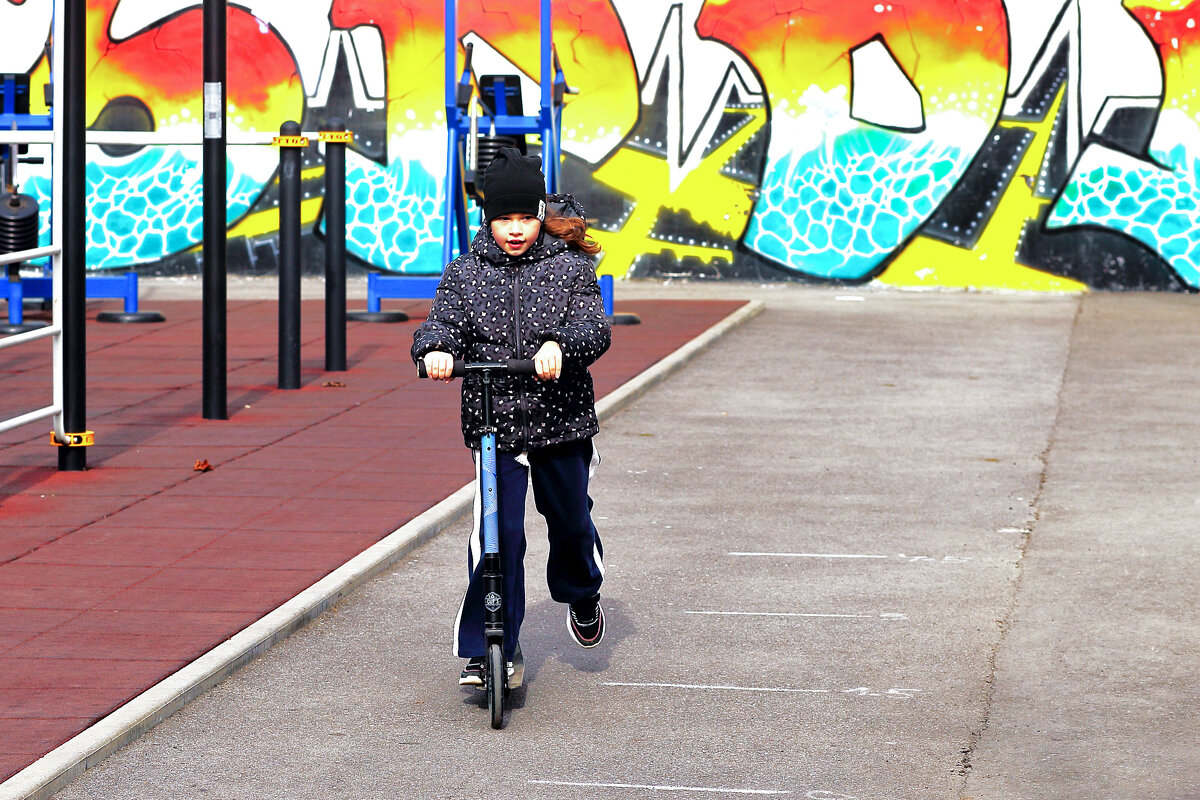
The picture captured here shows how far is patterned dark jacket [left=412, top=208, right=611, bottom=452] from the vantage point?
523cm

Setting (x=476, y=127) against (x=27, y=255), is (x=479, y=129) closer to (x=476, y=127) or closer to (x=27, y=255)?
(x=476, y=127)

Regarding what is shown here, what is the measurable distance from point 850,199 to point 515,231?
599 inches

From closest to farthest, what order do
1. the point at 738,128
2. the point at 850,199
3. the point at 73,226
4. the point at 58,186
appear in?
the point at 58,186
the point at 73,226
the point at 850,199
the point at 738,128

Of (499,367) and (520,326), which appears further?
(520,326)

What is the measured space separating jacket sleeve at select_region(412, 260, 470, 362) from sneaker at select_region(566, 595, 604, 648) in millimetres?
905

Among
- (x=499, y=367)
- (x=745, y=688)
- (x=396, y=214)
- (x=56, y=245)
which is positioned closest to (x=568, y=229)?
(x=499, y=367)

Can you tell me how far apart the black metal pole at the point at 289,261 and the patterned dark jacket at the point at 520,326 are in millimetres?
6556

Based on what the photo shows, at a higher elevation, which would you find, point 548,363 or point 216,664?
point 548,363

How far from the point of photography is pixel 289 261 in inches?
463

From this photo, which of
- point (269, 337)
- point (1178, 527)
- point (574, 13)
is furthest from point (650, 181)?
point (1178, 527)

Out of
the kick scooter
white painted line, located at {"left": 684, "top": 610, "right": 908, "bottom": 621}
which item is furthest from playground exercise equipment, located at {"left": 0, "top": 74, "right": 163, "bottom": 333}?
the kick scooter

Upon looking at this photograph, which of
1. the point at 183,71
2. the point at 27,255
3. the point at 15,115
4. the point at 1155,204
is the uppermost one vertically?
the point at 183,71

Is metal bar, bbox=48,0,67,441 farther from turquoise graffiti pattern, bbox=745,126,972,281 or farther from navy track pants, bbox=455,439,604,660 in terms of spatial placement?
turquoise graffiti pattern, bbox=745,126,972,281

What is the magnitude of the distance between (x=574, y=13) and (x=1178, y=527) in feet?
44.3
